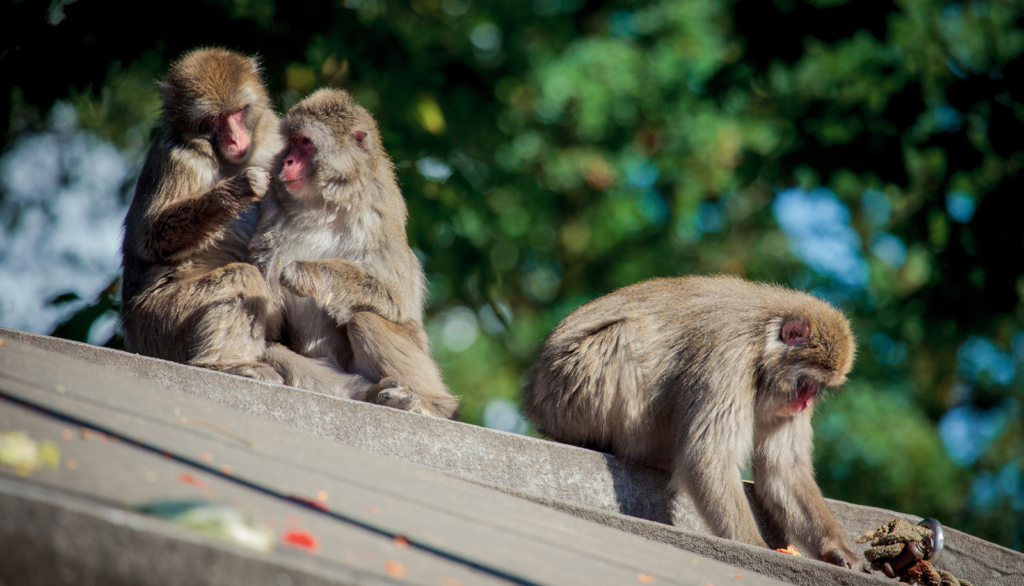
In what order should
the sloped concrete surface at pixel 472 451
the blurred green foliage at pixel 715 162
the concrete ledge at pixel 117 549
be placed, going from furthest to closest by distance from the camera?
the blurred green foliage at pixel 715 162 < the sloped concrete surface at pixel 472 451 < the concrete ledge at pixel 117 549

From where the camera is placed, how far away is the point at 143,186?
4.18m

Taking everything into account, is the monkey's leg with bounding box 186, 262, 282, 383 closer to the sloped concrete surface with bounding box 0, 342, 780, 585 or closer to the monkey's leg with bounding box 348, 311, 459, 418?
the monkey's leg with bounding box 348, 311, 459, 418

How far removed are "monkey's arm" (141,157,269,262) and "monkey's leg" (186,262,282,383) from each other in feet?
A: 0.59

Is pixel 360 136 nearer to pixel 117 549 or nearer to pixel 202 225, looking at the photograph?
pixel 202 225

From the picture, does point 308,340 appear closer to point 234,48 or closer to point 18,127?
point 234,48

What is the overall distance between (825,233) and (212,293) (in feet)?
34.5

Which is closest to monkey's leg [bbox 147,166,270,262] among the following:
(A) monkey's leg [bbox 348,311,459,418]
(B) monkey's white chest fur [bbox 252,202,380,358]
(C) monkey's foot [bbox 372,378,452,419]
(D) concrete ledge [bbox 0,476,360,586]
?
(B) monkey's white chest fur [bbox 252,202,380,358]

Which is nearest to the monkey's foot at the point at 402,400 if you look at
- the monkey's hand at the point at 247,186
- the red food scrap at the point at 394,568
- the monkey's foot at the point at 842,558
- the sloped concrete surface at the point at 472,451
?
A: the sloped concrete surface at the point at 472,451

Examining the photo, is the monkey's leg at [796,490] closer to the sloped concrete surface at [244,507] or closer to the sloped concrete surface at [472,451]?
the sloped concrete surface at [472,451]

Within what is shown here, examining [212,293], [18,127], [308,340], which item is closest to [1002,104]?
[308,340]

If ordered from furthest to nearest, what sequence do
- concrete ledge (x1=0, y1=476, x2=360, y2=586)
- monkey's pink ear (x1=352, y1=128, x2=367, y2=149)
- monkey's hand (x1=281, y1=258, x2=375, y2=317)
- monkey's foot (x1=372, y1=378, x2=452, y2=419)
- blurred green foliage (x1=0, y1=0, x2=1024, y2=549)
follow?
1. blurred green foliage (x1=0, y1=0, x2=1024, y2=549)
2. monkey's pink ear (x1=352, y1=128, x2=367, y2=149)
3. monkey's hand (x1=281, y1=258, x2=375, y2=317)
4. monkey's foot (x1=372, y1=378, x2=452, y2=419)
5. concrete ledge (x1=0, y1=476, x2=360, y2=586)

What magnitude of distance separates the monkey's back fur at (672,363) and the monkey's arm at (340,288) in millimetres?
940

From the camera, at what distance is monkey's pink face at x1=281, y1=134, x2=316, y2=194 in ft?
14.0

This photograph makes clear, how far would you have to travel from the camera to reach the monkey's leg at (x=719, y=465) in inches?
149
